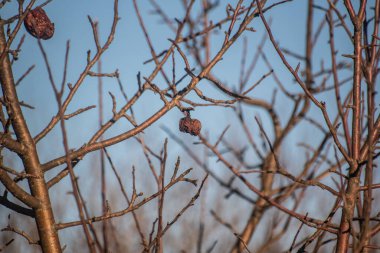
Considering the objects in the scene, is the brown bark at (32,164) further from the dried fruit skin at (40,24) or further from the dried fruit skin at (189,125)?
the dried fruit skin at (189,125)

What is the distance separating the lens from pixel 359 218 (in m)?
1.20

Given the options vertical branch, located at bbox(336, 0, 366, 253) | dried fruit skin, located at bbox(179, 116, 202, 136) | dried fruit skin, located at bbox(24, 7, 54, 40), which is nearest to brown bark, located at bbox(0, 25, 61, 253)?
dried fruit skin, located at bbox(24, 7, 54, 40)

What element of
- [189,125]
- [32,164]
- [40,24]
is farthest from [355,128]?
[40,24]

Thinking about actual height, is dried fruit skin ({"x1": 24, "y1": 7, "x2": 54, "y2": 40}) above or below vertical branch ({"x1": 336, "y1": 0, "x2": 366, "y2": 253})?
above

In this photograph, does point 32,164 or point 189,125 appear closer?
point 32,164

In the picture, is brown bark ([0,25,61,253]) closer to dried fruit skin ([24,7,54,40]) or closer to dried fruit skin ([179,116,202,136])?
dried fruit skin ([24,7,54,40])

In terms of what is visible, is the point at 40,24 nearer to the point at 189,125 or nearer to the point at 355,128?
the point at 189,125

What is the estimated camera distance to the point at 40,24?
58.7 inches

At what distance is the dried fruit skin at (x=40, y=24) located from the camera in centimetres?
146

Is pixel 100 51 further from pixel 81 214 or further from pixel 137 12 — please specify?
pixel 81 214

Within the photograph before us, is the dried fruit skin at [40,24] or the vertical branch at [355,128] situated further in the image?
the dried fruit skin at [40,24]

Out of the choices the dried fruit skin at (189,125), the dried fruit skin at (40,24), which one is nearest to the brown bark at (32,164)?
the dried fruit skin at (40,24)

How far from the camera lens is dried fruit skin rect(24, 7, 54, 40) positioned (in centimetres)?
146

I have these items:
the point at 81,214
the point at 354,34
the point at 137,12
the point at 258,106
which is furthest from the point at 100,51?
the point at 258,106
